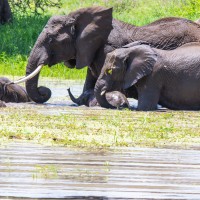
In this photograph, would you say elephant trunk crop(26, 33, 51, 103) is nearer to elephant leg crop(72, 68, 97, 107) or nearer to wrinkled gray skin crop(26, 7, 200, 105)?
wrinkled gray skin crop(26, 7, 200, 105)

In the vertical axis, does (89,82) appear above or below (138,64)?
below

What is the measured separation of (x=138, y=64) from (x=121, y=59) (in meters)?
0.23

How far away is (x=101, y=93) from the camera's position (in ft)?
48.1

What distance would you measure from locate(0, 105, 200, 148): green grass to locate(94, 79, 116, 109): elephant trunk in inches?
35.3

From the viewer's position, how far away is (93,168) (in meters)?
7.40

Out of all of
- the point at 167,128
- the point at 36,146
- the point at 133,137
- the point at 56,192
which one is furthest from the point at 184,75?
the point at 56,192

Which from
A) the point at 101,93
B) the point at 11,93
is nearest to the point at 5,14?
the point at 11,93

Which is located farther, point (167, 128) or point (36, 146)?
point (167, 128)

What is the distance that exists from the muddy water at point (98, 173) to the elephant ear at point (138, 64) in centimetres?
567

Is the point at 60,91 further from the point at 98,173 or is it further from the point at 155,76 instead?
the point at 98,173

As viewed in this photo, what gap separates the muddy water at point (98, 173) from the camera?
247 inches

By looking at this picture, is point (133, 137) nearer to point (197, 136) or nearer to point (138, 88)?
point (197, 136)

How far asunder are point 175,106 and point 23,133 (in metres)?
5.22

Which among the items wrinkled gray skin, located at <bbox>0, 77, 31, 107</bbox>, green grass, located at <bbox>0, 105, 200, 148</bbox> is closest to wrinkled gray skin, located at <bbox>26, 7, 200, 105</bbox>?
wrinkled gray skin, located at <bbox>0, 77, 31, 107</bbox>
